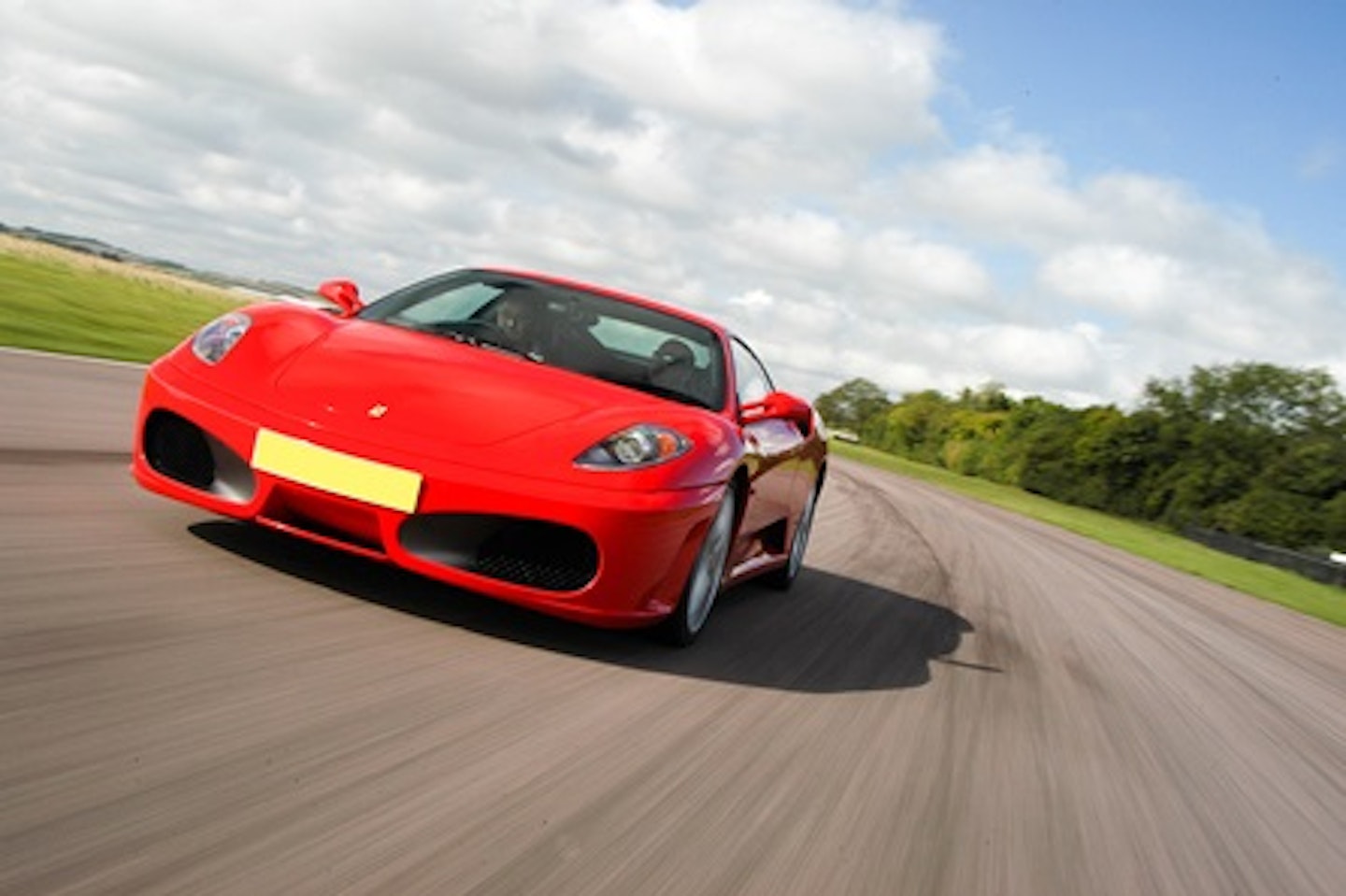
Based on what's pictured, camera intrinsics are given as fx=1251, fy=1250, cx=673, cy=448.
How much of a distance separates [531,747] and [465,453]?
3.24 ft

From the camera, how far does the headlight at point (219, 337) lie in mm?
3941

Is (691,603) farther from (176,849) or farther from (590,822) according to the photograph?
(176,849)

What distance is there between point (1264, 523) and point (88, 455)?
58121 mm

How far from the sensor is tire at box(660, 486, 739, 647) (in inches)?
164

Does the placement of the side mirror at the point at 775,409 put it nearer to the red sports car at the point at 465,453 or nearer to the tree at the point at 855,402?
the red sports car at the point at 465,453

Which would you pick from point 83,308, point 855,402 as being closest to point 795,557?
point 83,308

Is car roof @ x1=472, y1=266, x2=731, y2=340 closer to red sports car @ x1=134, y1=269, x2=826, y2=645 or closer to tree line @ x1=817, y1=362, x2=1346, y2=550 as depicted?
red sports car @ x1=134, y1=269, x2=826, y2=645

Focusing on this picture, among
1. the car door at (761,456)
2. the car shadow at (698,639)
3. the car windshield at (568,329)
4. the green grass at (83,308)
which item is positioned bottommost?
the green grass at (83,308)

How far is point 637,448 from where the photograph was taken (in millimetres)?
3785

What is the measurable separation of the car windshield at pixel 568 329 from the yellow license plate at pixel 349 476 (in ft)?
3.22

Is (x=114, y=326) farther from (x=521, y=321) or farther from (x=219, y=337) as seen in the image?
(x=219, y=337)

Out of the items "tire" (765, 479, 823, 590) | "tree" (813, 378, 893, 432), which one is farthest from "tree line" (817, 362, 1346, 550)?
"tree" (813, 378, 893, 432)

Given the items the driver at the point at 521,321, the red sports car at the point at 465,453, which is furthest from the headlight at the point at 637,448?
the driver at the point at 521,321

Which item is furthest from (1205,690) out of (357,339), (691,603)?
(357,339)
